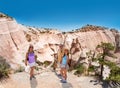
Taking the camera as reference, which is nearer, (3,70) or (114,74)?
(3,70)

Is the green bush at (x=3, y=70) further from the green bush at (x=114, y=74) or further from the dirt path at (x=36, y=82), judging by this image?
the green bush at (x=114, y=74)

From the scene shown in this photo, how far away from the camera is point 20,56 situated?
3512 cm

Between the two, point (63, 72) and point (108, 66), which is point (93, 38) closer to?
point (108, 66)

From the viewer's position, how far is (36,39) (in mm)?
50312

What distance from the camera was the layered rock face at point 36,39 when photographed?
35.0 m

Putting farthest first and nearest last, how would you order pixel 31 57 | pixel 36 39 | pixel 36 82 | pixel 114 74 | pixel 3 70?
pixel 36 39 < pixel 114 74 < pixel 3 70 < pixel 36 82 < pixel 31 57

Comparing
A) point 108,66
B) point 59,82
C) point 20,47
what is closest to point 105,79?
point 108,66

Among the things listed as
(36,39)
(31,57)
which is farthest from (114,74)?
(36,39)

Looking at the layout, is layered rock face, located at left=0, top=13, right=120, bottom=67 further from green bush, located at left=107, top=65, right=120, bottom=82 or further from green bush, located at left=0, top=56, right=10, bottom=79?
green bush, located at left=107, top=65, right=120, bottom=82

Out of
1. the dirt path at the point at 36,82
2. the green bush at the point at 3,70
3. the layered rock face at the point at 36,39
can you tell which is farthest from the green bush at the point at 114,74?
the layered rock face at the point at 36,39

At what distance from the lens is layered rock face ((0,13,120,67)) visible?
115ft

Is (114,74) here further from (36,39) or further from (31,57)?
(36,39)

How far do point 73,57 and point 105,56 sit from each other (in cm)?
931

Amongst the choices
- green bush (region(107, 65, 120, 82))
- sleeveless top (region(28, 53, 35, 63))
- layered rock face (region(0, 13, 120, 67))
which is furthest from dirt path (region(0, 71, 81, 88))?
layered rock face (region(0, 13, 120, 67))
